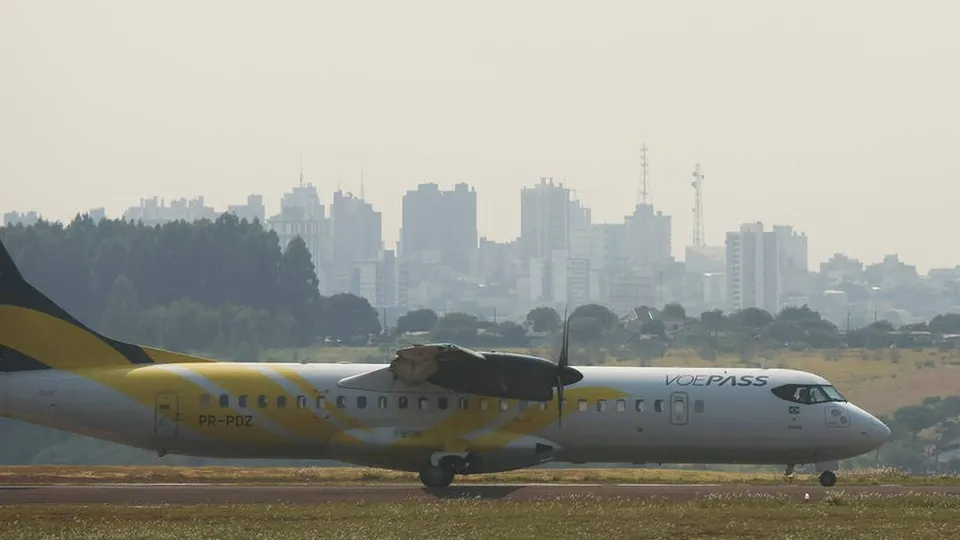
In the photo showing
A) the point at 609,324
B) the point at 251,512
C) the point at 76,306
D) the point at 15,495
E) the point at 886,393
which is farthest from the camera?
the point at 76,306

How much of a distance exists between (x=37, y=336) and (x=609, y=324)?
137 meters

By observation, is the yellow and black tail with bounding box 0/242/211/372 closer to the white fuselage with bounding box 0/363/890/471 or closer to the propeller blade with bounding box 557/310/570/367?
the white fuselage with bounding box 0/363/890/471

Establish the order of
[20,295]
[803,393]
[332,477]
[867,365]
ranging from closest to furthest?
[20,295] → [803,393] → [332,477] → [867,365]

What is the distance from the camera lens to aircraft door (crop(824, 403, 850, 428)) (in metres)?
39.8

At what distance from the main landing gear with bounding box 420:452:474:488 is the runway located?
0.31m

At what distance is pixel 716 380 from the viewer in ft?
132

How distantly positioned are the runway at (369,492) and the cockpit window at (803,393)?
226cm

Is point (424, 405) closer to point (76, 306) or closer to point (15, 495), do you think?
point (15, 495)

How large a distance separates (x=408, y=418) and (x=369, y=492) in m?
2.76

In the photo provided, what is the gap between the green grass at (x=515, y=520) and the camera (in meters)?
28.3

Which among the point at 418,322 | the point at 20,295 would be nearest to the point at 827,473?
the point at 20,295

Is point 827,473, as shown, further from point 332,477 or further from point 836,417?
point 332,477

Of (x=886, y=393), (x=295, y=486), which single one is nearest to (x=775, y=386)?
(x=295, y=486)

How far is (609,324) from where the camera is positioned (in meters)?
174
